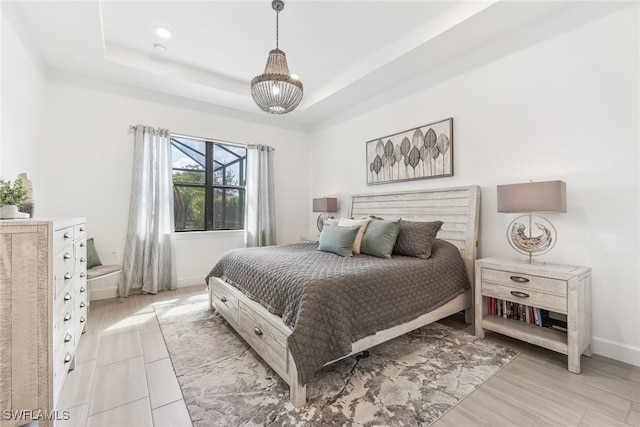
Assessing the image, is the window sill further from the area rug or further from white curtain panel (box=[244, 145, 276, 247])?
the area rug

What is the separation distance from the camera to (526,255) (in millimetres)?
2492

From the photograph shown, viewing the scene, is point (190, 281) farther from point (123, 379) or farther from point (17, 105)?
point (17, 105)

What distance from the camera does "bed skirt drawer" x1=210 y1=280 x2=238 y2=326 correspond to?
2.37m

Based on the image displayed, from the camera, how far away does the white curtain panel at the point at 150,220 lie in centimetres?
359

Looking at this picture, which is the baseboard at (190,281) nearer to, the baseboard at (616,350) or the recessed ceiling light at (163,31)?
the recessed ceiling light at (163,31)

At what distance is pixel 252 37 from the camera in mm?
2893

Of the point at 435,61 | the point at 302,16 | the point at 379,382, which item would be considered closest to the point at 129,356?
the point at 379,382

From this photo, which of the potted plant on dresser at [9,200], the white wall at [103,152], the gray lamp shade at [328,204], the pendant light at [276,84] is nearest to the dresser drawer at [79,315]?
the potted plant on dresser at [9,200]

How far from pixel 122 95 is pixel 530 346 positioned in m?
5.24

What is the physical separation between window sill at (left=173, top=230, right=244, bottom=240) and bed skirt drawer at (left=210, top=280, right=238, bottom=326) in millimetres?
1483

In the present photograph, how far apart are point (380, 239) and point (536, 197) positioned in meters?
1.26

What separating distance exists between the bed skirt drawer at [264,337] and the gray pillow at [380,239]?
125 cm

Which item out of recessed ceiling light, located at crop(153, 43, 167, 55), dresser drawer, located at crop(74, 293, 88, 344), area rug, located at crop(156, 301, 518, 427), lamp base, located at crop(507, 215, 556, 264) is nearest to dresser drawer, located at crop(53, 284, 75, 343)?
dresser drawer, located at crop(74, 293, 88, 344)

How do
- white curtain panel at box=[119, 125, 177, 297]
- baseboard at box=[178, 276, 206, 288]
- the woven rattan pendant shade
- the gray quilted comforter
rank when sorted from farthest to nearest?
baseboard at box=[178, 276, 206, 288] → white curtain panel at box=[119, 125, 177, 297] → the woven rattan pendant shade → the gray quilted comforter
